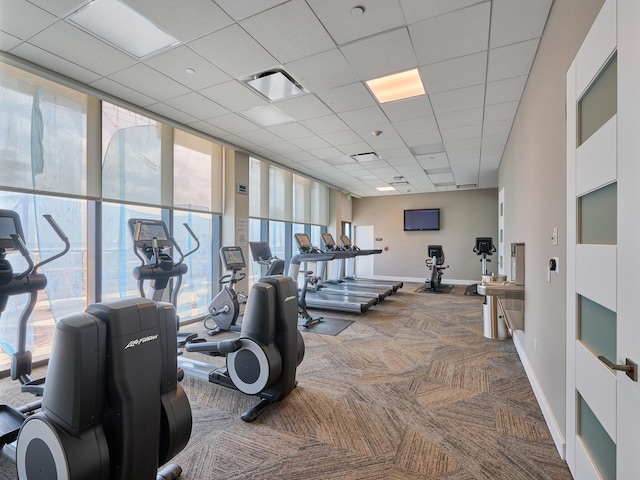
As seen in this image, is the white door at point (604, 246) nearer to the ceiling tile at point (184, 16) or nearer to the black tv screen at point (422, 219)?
the ceiling tile at point (184, 16)

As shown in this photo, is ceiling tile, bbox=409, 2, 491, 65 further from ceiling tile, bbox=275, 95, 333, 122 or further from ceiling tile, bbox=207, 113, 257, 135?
ceiling tile, bbox=207, 113, 257, 135

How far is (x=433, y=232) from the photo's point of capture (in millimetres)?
10516

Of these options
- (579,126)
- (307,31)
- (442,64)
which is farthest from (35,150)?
(579,126)

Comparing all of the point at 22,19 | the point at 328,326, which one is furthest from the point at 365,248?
the point at 22,19

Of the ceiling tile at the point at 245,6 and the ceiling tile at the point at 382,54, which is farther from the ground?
the ceiling tile at the point at 245,6

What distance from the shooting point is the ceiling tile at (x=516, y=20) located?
227cm

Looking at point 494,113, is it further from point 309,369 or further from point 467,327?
point 309,369

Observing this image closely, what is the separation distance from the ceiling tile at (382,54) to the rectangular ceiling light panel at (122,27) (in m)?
1.59

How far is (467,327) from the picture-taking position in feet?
16.1

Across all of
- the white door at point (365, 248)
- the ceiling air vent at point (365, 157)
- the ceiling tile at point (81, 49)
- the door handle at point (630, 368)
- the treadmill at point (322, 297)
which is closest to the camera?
the door handle at point (630, 368)

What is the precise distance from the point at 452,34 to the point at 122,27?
2.71m

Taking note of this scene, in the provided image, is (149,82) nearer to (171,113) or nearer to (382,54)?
(171,113)

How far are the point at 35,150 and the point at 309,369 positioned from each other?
12.0 feet

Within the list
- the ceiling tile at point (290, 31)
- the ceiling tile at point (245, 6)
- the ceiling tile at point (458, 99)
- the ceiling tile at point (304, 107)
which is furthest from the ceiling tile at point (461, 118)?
the ceiling tile at point (245, 6)
